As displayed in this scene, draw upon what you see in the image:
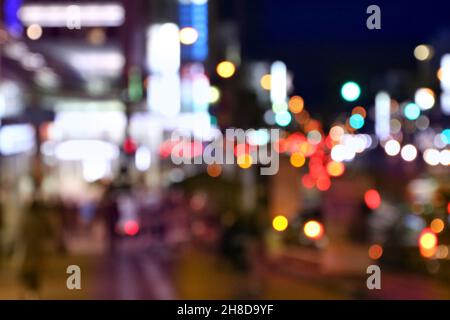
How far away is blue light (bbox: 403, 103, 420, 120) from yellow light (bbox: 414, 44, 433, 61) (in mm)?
3209

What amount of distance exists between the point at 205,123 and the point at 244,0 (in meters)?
1.84

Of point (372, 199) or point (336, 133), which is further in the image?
point (336, 133)

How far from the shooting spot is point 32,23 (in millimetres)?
9289

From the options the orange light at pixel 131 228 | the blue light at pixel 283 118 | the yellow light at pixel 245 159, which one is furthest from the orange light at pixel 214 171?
Result: the yellow light at pixel 245 159

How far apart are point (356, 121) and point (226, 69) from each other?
7.76 ft

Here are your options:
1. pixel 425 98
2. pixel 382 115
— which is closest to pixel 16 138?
pixel 382 115

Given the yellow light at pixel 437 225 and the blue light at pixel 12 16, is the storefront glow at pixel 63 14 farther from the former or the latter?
the yellow light at pixel 437 225

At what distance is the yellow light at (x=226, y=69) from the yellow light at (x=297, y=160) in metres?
2.14

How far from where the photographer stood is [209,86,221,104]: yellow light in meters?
10.4

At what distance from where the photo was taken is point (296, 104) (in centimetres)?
1235

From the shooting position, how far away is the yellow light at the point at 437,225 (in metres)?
11.2

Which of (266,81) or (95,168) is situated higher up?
(266,81)

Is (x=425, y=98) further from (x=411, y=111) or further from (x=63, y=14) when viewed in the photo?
(x=63, y=14)
